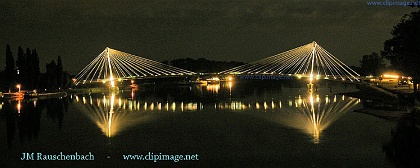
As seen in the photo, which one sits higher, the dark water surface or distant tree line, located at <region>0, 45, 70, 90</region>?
distant tree line, located at <region>0, 45, 70, 90</region>

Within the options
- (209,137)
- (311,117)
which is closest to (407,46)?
(311,117)

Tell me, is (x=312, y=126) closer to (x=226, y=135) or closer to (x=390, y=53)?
(x=226, y=135)

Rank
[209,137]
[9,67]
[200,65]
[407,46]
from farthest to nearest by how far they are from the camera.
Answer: [200,65]
[9,67]
[407,46]
[209,137]

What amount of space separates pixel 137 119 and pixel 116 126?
2.79 metres

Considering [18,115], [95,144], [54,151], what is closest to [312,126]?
[95,144]

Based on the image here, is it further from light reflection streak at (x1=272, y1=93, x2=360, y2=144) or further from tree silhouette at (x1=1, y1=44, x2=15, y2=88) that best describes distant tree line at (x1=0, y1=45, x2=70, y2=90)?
light reflection streak at (x1=272, y1=93, x2=360, y2=144)

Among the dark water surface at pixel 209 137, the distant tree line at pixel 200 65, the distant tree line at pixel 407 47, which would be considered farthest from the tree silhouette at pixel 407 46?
the distant tree line at pixel 200 65

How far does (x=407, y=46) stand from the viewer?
2084 cm

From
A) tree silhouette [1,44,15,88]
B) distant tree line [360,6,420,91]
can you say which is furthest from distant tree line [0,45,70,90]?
distant tree line [360,6,420,91]

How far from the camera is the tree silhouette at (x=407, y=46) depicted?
19.8 meters

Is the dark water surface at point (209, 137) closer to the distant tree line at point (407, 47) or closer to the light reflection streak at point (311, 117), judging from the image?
the light reflection streak at point (311, 117)

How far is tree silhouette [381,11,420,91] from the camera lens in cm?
1977

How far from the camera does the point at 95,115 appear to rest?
24766mm

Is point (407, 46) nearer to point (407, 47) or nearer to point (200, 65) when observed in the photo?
point (407, 47)
